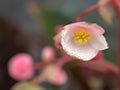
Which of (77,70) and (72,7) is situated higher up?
(72,7)

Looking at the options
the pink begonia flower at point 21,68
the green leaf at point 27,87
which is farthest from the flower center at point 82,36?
the pink begonia flower at point 21,68

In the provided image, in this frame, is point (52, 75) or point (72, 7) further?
point (72, 7)

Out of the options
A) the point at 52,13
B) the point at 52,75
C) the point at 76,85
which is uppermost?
the point at 52,13

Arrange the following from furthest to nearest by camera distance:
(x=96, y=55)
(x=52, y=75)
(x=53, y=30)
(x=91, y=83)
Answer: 1. (x=53, y=30)
2. (x=91, y=83)
3. (x=52, y=75)
4. (x=96, y=55)

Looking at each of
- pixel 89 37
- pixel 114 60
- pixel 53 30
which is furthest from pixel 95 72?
pixel 89 37

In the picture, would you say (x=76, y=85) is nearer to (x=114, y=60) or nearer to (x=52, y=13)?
(x=114, y=60)

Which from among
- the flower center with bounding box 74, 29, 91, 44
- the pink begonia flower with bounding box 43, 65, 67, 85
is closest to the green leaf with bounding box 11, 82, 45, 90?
the pink begonia flower with bounding box 43, 65, 67, 85

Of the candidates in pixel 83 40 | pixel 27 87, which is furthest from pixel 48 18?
pixel 83 40

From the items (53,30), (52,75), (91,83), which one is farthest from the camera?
(53,30)
